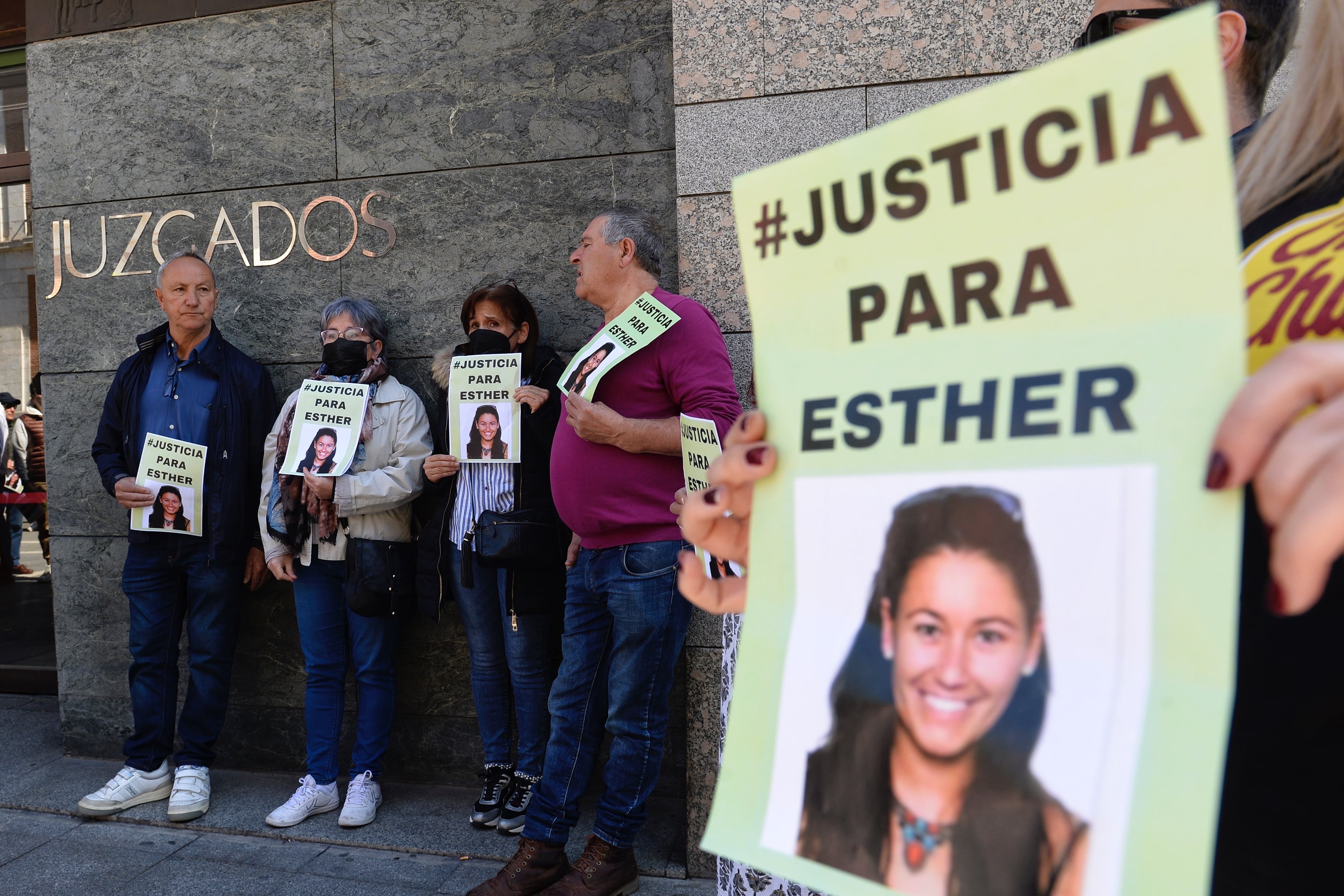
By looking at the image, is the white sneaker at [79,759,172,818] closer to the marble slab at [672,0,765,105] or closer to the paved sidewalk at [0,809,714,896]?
the paved sidewalk at [0,809,714,896]

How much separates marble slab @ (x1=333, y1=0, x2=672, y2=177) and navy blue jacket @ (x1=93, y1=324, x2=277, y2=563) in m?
1.05

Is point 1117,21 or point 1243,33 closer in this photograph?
point 1243,33

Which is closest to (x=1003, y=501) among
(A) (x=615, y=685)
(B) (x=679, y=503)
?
(B) (x=679, y=503)

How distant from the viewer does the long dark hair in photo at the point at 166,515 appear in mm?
3912

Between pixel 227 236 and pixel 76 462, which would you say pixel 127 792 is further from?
pixel 227 236

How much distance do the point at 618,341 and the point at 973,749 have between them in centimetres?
227

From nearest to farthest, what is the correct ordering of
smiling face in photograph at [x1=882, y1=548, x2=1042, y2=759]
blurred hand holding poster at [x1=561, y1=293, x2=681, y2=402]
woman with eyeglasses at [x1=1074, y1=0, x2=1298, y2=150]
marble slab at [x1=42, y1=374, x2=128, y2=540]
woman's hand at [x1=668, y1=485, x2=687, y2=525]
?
smiling face in photograph at [x1=882, y1=548, x2=1042, y2=759] → woman with eyeglasses at [x1=1074, y1=0, x2=1298, y2=150] → woman's hand at [x1=668, y1=485, x2=687, y2=525] → blurred hand holding poster at [x1=561, y1=293, x2=681, y2=402] → marble slab at [x1=42, y1=374, x2=128, y2=540]

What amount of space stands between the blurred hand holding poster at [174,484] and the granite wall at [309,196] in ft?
1.85

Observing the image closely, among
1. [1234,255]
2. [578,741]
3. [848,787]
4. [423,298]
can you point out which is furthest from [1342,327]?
[423,298]

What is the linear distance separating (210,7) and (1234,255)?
497 cm

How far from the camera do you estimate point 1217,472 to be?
1.95ft

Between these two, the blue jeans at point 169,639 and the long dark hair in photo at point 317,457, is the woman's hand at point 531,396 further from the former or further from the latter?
the blue jeans at point 169,639

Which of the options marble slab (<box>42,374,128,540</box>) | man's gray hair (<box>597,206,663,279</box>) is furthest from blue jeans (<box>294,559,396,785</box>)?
man's gray hair (<box>597,206,663,279</box>)

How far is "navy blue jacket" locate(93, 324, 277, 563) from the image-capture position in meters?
3.93
